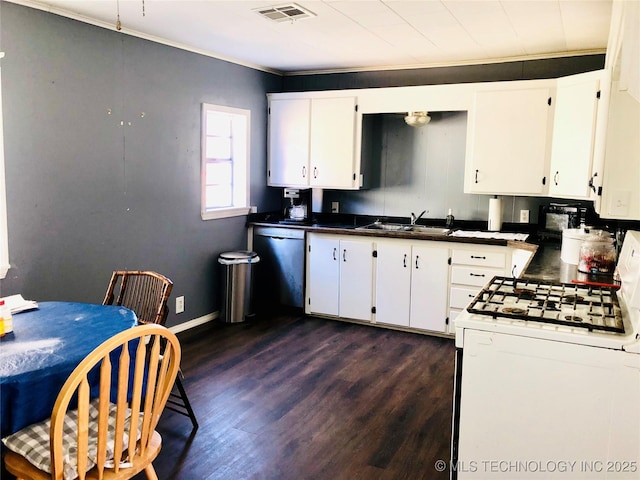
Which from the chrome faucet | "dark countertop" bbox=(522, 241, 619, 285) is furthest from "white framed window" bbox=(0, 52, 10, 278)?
the chrome faucet

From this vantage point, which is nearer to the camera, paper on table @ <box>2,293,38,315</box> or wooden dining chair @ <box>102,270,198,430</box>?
paper on table @ <box>2,293,38,315</box>

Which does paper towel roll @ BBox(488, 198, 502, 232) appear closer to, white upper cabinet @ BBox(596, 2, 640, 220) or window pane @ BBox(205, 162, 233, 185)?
white upper cabinet @ BBox(596, 2, 640, 220)

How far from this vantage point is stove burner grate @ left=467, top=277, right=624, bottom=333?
6.49ft

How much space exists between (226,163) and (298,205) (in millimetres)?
901

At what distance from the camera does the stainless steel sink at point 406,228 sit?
4805 mm

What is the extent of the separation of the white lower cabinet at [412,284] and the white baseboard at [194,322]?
1.46 m

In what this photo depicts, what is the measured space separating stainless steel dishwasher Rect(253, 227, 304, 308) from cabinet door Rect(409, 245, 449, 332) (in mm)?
1083

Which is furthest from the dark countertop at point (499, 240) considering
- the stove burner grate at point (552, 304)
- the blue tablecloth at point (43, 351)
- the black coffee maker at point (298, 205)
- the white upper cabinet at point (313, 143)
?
the blue tablecloth at point (43, 351)

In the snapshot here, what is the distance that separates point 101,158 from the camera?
3668 millimetres

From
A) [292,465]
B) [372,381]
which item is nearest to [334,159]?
[372,381]

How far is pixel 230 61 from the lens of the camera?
4793 mm

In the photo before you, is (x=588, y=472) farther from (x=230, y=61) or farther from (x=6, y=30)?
(x=230, y=61)

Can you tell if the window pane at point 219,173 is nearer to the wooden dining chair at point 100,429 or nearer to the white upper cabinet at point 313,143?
the white upper cabinet at point 313,143

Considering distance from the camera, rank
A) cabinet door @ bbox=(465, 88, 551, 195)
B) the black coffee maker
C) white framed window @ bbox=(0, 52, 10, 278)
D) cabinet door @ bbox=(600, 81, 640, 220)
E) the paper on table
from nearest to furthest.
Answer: cabinet door @ bbox=(600, 81, 640, 220), the paper on table, white framed window @ bbox=(0, 52, 10, 278), cabinet door @ bbox=(465, 88, 551, 195), the black coffee maker
